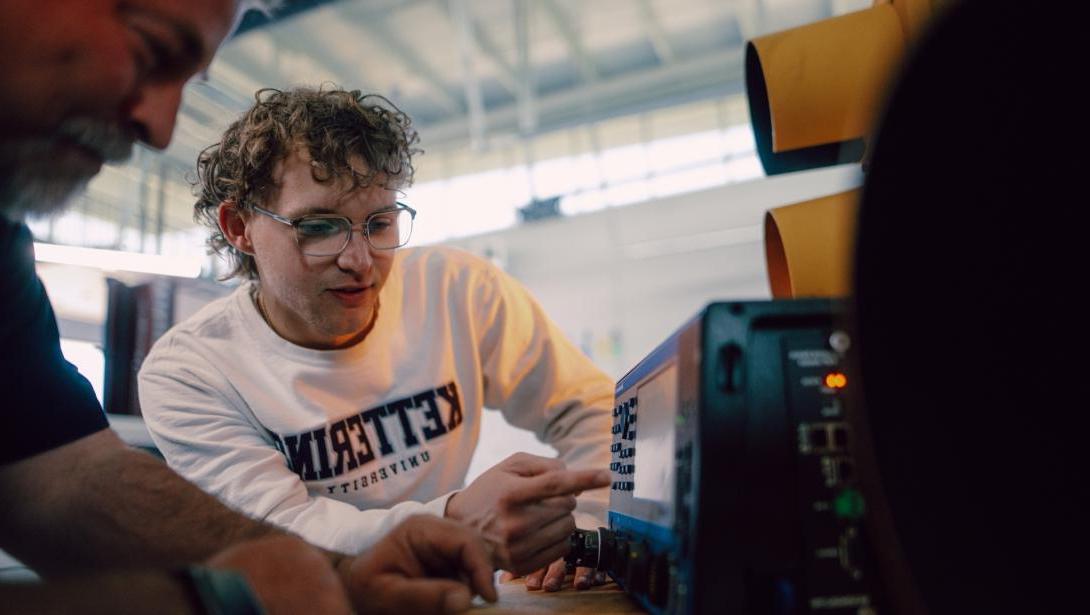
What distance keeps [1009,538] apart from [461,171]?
708cm

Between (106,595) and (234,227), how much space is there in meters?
1.42

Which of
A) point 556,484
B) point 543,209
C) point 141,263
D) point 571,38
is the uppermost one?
point 571,38

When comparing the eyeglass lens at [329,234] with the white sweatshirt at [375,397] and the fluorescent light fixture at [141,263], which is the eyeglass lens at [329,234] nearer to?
the white sweatshirt at [375,397]

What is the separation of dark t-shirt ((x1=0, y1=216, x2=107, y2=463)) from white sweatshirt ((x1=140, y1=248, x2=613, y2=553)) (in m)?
0.36

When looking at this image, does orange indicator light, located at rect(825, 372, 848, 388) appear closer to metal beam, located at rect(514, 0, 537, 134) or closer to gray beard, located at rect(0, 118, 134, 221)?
gray beard, located at rect(0, 118, 134, 221)

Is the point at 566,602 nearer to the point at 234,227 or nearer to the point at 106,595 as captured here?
the point at 106,595

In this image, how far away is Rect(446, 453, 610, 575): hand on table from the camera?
0.81 meters

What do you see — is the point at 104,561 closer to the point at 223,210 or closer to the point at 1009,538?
the point at 1009,538

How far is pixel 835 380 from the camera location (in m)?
0.49

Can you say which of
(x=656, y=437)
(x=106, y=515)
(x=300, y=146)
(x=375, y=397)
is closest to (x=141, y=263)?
(x=300, y=146)

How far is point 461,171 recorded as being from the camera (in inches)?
283

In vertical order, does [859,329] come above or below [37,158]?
below

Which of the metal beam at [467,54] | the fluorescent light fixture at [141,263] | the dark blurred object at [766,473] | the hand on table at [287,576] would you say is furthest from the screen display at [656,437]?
→ the metal beam at [467,54]

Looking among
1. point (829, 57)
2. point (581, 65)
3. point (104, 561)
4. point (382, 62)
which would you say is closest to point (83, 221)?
point (382, 62)
